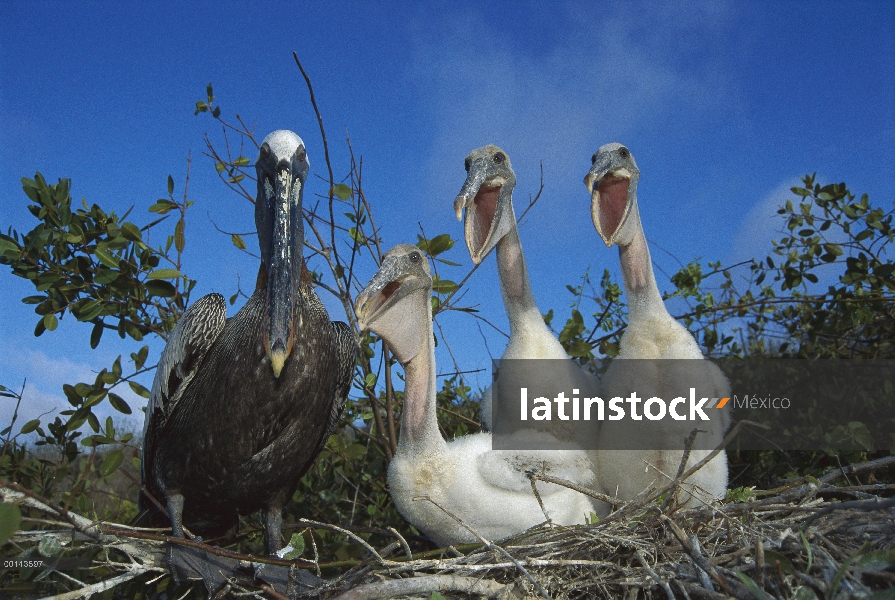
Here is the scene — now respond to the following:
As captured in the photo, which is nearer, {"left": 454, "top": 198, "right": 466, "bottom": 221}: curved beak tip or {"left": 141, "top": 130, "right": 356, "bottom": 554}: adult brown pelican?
{"left": 141, "top": 130, "right": 356, "bottom": 554}: adult brown pelican

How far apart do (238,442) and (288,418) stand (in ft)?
0.81

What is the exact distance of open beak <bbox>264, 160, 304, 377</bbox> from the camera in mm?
3002

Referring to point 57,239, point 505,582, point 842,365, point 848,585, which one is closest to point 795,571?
point 848,585

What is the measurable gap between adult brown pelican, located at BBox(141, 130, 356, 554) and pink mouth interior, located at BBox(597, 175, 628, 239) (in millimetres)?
1503

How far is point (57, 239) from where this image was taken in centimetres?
355

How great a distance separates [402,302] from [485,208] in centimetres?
86

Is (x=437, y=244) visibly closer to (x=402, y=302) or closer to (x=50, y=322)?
(x=402, y=302)

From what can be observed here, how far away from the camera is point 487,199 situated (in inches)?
150

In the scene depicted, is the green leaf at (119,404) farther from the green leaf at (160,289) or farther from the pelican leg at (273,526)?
the pelican leg at (273,526)

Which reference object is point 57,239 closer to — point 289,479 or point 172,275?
point 172,275

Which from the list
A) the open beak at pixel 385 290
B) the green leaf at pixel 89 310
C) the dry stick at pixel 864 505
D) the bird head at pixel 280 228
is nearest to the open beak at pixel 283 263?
the bird head at pixel 280 228

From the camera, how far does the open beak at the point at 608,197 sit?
3477 millimetres

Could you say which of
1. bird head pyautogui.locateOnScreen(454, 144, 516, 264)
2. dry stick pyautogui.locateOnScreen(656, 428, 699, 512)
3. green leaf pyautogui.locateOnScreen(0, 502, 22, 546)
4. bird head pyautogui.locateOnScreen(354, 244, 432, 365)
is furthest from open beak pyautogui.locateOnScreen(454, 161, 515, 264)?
green leaf pyautogui.locateOnScreen(0, 502, 22, 546)

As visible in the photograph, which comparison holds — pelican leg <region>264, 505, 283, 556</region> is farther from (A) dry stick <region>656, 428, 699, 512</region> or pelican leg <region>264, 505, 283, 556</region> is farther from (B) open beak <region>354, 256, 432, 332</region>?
(A) dry stick <region>656, 428, 699, 512</region>
